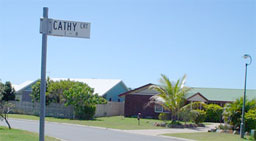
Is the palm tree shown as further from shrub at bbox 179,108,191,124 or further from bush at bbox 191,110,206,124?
bush at bbox 191,110,206,124

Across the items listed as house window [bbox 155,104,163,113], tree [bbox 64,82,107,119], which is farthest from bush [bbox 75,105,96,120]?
house window [bbox 155,104,163,113]

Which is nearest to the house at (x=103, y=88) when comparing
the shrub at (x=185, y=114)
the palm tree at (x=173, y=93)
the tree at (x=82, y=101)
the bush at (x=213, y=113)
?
the tree at (x=82, y=101)

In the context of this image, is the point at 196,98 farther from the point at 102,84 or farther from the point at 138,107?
the point at 102,84

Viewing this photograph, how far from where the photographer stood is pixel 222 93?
41656 millimetres

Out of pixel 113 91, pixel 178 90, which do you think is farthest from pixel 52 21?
pixel 113 91

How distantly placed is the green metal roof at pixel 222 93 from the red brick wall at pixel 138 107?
4.70 m

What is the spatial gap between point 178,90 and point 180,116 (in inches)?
90.2

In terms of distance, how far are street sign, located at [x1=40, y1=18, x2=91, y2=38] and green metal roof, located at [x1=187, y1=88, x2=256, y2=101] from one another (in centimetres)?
3350

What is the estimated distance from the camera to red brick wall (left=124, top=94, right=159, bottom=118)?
3941cm

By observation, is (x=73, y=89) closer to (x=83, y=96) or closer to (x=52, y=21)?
(x=83, y=96)

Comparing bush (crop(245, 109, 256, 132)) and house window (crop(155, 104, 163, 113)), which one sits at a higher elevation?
bush (crop(245, 109, 256, 132))

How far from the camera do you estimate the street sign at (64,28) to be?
237 inches

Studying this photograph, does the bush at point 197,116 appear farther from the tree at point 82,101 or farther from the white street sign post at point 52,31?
the white street sign post at point 52,31

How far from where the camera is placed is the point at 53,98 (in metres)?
37.8
